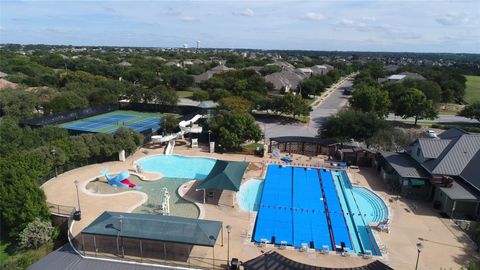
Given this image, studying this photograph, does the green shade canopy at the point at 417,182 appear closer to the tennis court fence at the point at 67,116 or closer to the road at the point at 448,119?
the road at the point at 448,119

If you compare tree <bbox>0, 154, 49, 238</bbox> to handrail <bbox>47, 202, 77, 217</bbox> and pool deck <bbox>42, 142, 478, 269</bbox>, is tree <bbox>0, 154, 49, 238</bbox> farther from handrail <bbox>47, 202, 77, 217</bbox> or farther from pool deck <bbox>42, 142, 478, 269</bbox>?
pool deck <bbox>42, 142, 478, 269</bbox>

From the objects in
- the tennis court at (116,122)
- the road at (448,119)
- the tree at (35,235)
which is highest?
the road at (448,119)

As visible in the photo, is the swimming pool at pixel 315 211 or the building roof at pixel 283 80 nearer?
the swimming pool at pixel 315 211

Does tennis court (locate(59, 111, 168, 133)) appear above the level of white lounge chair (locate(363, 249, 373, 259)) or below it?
above

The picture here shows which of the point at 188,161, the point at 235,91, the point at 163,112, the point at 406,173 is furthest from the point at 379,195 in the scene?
the point at 235,91

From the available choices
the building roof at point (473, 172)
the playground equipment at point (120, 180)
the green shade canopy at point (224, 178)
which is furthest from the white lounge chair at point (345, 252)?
the playground equipment at point (120, 180)

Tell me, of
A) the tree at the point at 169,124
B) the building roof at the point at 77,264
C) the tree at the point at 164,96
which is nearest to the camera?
the building roof at the point at 77,264

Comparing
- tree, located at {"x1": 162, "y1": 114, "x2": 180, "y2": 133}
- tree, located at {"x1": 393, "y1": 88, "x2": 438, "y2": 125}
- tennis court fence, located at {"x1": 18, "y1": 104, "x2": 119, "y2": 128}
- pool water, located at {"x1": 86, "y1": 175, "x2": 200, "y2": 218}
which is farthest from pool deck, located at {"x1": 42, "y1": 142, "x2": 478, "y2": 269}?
tree, located at {"x1": 393, "y1": 88, "x2": 438, "y2": 125}
